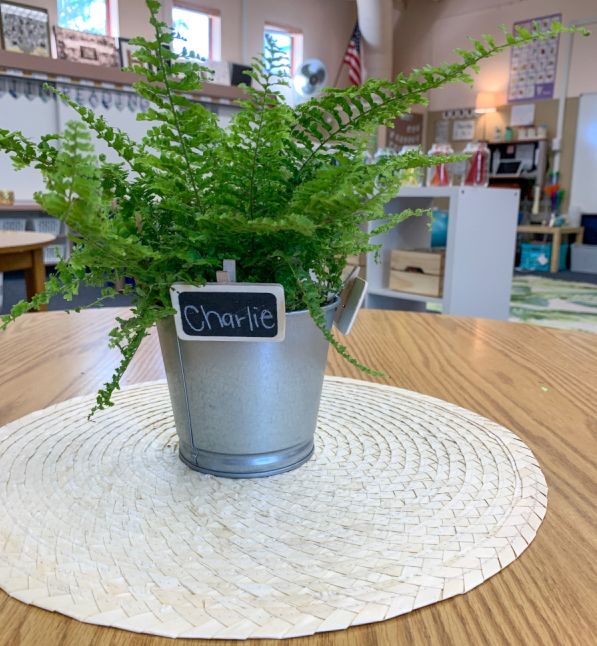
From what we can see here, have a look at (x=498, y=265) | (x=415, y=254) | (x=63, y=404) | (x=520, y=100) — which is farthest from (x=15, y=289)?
(x=520, y=100)

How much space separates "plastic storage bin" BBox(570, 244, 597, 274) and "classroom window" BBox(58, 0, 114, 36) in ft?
17.1

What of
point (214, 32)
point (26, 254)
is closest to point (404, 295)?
point (26, 254)

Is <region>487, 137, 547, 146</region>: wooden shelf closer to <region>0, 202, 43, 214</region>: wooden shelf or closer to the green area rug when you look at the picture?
the green area rug

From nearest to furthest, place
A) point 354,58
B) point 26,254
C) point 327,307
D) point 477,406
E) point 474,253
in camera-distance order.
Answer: point 327,307
point 477,406
point 26,254
point 474,253
point 354,58

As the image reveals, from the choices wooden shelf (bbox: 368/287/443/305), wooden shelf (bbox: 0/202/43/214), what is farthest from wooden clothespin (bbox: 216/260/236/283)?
wooden shelf (bbox: 0/202/43/214)

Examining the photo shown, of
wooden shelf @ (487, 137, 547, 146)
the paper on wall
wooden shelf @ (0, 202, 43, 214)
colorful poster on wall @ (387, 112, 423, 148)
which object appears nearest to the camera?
wooden shelf @ (0, 202, 43, 214)

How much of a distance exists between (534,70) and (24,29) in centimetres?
529

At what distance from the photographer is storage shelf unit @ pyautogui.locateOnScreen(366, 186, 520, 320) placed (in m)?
2.52

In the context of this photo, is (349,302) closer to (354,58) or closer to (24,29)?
(24,29)

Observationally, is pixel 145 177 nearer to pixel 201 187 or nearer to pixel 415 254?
pixel 201 187

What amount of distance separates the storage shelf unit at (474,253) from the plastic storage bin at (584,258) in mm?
3833

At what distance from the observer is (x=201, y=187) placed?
388 millimetres

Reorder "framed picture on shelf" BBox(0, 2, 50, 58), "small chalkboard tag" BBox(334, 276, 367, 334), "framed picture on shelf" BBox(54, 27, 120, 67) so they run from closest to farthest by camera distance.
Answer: "small chalkboard tag" BBox(334, 276, 367, 334)
"framed picture on shelf" BBox(0, 2, 50, 58)
"framed picture on shelf" BBox(54, 27, 120, 67)

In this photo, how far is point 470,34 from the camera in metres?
7.04
